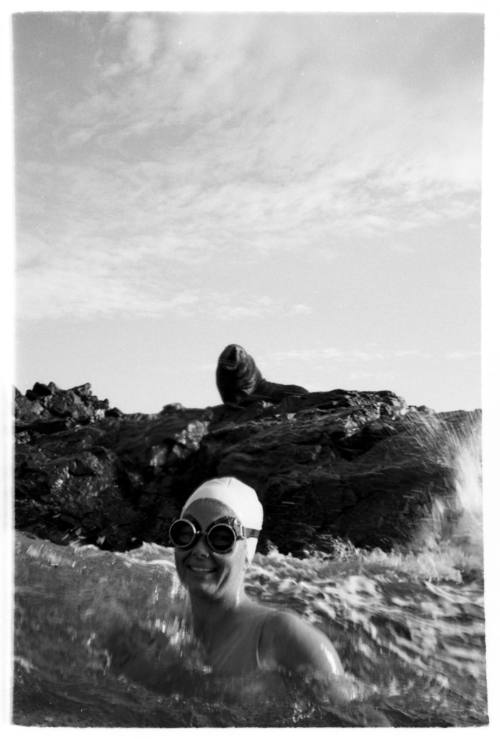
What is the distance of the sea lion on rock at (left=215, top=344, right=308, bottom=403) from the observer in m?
3.90

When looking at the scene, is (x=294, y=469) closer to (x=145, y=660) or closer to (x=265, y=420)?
(x=265, y=420)

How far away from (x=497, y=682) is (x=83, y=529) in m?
2.05

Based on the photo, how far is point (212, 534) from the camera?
2215 mm

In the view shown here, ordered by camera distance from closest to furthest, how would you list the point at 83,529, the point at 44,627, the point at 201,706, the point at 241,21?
1. the point at 201,706
2. the point at 44,627
3. the point at 241,21
4. the point at 83,529

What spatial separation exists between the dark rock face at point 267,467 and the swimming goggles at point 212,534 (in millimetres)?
910

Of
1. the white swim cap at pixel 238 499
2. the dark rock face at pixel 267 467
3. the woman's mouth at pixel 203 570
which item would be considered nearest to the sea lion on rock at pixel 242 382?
the dark rock face at pixel 267 467

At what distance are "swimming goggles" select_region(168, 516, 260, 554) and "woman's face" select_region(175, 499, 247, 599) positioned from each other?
14mm

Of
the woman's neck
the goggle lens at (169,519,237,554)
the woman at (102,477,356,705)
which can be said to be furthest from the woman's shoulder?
the goggle lens at (169,519,237,554)

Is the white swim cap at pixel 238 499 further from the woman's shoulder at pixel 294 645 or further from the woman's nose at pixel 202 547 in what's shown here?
the woman's shoulder at pixel 294 645

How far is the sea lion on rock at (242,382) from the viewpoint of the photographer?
3896mm

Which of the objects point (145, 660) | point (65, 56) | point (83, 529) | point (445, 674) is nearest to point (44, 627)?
point (145, 660)

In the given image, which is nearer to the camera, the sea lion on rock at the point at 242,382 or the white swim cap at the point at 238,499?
the white swim cap at the point at 238,499

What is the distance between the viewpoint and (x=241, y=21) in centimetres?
283

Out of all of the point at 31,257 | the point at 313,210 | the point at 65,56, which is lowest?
the point at 31,257
